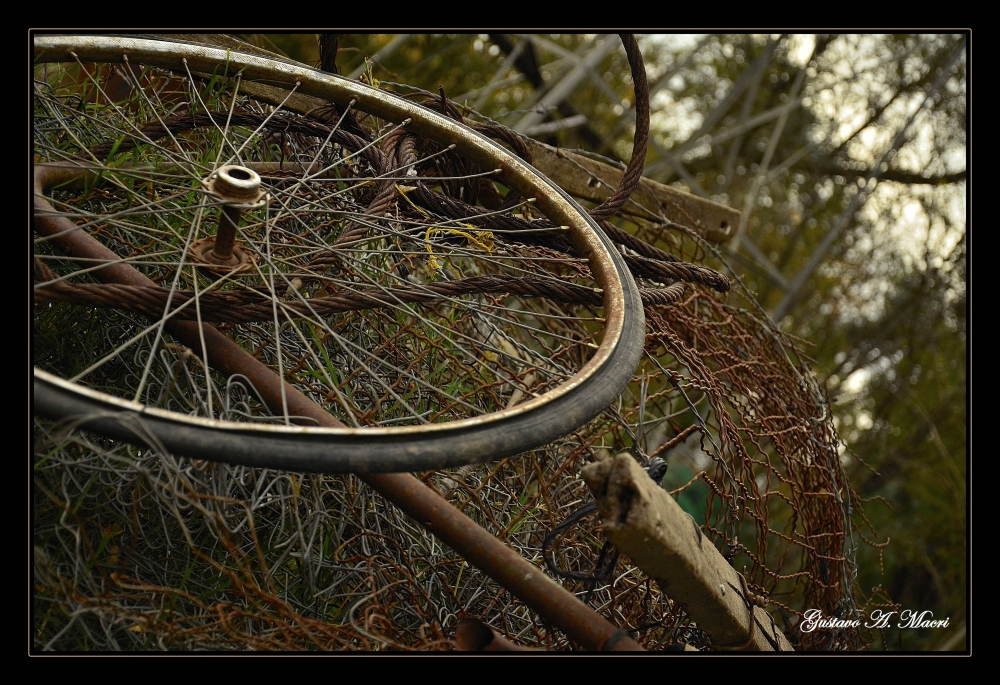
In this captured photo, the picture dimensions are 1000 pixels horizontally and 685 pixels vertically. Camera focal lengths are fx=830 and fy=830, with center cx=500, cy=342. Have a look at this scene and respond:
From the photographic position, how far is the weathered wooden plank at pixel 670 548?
35.3 inches

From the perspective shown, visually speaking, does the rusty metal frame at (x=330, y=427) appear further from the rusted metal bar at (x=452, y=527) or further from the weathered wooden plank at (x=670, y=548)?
the weathered wooden plank at (x=670, y=548)

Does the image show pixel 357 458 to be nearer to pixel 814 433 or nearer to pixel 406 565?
pixel 406 565

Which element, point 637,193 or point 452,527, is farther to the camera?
point 637,193

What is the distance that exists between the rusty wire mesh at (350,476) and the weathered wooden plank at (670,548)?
77mm

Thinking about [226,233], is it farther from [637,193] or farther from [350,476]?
[637,193]

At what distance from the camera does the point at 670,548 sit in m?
0.94

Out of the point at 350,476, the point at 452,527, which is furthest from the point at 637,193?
the point at 452,527

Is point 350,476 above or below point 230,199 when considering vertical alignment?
below

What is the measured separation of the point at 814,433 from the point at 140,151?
129 centimetres

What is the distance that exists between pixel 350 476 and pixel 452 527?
0.26 metres

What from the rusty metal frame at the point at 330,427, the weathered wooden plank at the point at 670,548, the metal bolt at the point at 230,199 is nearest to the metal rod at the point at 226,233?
the metal bolt at the point at 230,199

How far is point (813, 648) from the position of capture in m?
1.45

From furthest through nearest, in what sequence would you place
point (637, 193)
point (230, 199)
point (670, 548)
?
point (637, 193) → point (230, 199) → point (670, 548)
